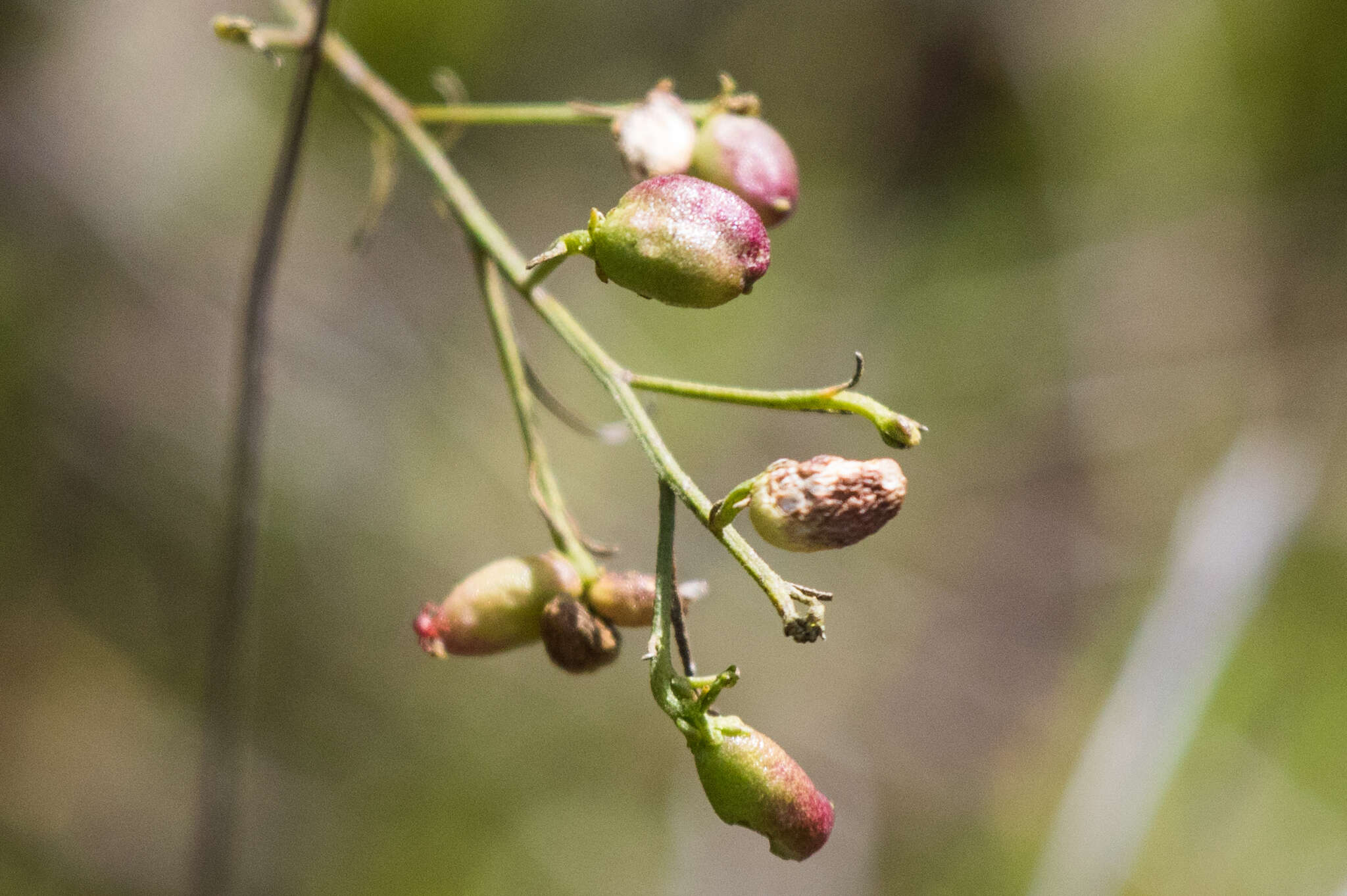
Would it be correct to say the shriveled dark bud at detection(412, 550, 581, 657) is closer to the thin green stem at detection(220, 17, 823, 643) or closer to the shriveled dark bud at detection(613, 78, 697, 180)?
the thin green stem at detection(220, 17, 823, 643)

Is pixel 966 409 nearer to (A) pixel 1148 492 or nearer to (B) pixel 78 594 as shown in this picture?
(A) pixel 1148 492

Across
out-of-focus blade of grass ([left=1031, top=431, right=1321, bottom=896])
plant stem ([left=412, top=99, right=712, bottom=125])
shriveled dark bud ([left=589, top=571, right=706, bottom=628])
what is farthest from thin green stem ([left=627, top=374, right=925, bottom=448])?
out-of-focus blade of grass ([left=1031, top=431, right=1321, bottom=896])

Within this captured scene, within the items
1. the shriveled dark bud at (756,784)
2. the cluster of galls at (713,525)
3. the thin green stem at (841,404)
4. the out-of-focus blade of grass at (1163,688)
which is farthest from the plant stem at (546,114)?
the out-of-focus blade of grass at (1163,688)

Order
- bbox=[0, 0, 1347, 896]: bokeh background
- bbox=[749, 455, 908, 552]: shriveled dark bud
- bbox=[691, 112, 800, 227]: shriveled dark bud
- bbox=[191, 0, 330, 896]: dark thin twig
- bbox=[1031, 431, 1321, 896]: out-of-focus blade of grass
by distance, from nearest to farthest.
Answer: bbox=[749, 455, 908, 552]: shriveled dark bud < bbox=[691, 112, 800, 227]: shriveled dark bud < bbox=[191, 0, 330, 896]: dark thin twig < bbox=[1031, 431, 1321, 896]: out-of-focus blade of grass < bbox=[0, 0, 1347, 896]: bokeh background

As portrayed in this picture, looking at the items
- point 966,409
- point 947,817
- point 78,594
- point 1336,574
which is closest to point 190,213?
point 78,594

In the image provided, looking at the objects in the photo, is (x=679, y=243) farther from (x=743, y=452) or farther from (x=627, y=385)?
(x=743, y=452)

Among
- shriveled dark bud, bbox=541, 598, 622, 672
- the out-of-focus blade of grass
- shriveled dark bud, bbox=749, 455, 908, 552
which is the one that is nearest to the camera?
shriveled dark bud, bbox=749, 455, 908, 552

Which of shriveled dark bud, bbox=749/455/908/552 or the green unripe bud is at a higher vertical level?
the green unripe bud
